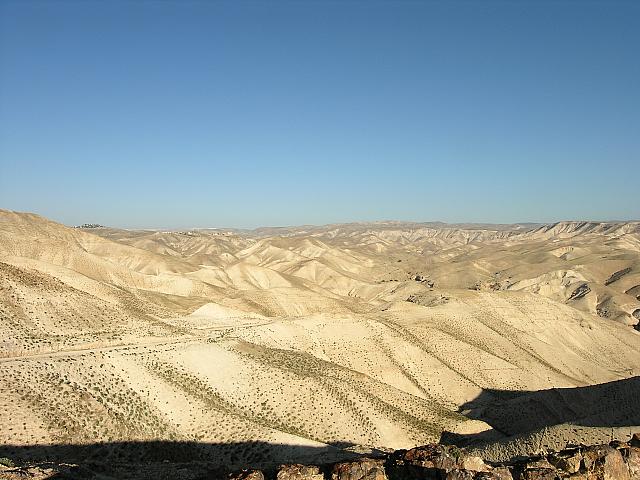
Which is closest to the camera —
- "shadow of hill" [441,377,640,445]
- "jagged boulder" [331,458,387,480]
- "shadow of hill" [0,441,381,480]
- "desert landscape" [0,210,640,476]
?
"jagged boulder" [331,458,387,480]

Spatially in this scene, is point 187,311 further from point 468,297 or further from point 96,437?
point 468,297

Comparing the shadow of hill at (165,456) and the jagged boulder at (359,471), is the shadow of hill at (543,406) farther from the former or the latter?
the jagged boulder at (359,471)

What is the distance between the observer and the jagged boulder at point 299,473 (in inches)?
551

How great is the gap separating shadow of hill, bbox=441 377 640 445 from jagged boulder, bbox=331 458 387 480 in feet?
65.1

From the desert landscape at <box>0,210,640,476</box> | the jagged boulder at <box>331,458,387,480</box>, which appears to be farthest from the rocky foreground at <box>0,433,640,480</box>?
the desert landscape at <box>0,210,640,476</box>

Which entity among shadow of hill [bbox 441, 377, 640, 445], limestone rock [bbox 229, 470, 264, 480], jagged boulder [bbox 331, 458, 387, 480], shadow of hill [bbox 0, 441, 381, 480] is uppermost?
limestone rock [bbox 229, 470, 264, 480]

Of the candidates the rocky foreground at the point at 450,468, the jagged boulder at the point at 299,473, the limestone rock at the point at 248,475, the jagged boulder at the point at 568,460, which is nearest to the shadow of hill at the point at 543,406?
the jagged boulder at the point at 568,460

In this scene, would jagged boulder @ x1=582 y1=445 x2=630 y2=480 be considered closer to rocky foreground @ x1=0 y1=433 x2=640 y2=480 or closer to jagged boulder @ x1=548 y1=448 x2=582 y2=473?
rocky foreground @ x1=0 y1=433 x2=640 y2=480

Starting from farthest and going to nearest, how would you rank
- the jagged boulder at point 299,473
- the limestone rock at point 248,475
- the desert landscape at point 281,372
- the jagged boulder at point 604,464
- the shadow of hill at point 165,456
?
the desert landscape at point 281,372
the shadow of hill at point 165,456
the jagged boulder at point 604,464
the jagged boulder at point 299,473
the limestone rock at point 248,475

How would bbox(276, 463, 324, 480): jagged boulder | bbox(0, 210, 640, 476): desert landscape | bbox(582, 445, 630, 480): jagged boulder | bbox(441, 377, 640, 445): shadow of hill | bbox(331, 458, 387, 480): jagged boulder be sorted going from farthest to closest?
1. bbox(441, 377, 640, 445): shadow of hill
2. bbox(0, 210, 640, 476): desert landscape
3. bbox(582, 445, 630, 480): jagged boulder
4. bbox(331, 458, 387, 480): jagged boulder
5. bbox(276, 463, 324, 480): jagged boulder

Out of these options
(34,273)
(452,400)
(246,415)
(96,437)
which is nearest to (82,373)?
(96,437)

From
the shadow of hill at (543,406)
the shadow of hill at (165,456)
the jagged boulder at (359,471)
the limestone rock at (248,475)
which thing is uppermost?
the limestone rock at (248,475)

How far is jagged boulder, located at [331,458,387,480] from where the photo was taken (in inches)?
555

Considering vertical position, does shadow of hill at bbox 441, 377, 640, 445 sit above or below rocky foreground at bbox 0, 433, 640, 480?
below
